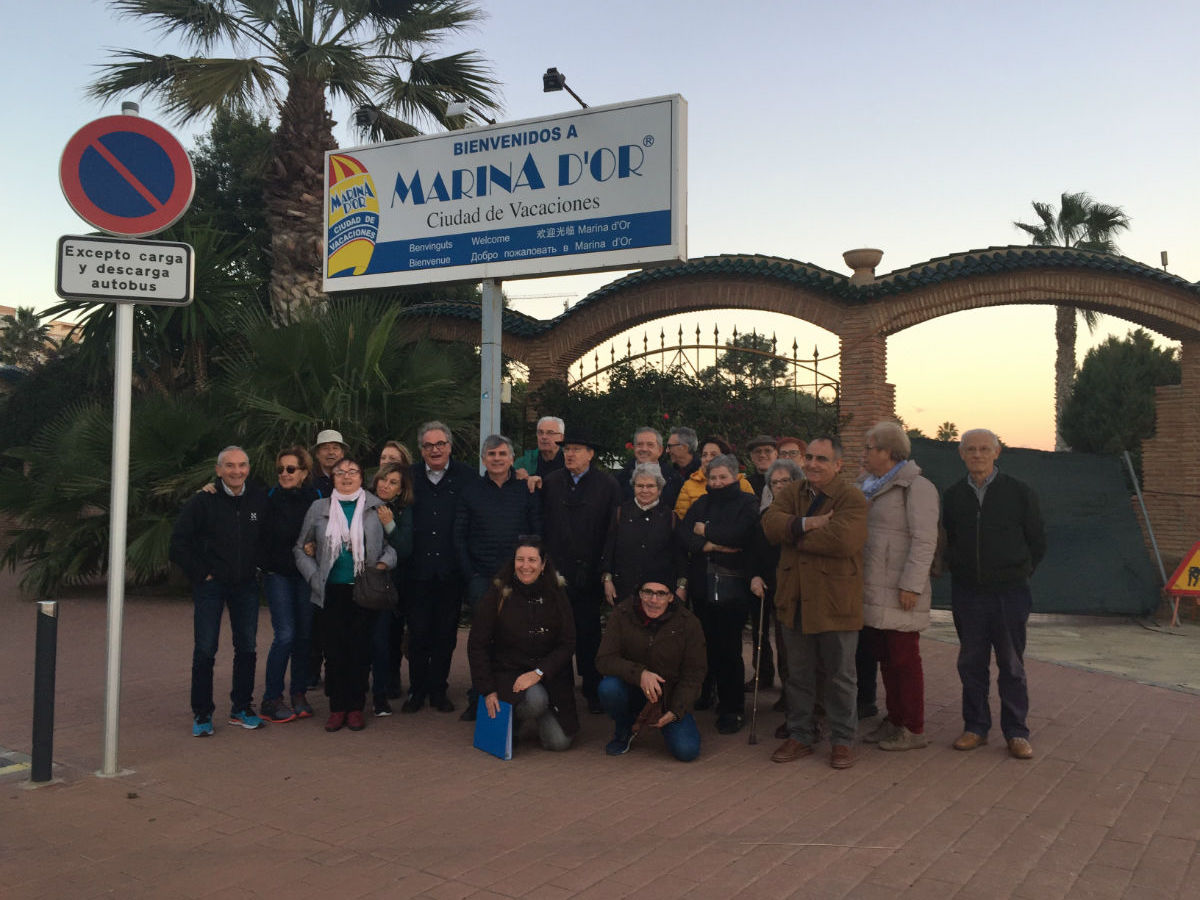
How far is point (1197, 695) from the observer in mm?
7094

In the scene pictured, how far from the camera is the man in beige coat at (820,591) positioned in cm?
533

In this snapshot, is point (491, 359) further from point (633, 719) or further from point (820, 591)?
point (820, 591)

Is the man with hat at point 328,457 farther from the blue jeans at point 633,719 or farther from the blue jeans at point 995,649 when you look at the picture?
the blue jeans at point 995,649

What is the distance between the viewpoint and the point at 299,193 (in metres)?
14.7

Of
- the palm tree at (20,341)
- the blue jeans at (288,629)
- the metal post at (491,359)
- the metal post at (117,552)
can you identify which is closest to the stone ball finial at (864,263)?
the metal post at (491,359)

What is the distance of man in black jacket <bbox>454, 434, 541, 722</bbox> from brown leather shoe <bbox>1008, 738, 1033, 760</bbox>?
300 centimetres

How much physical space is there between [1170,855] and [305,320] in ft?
30.6

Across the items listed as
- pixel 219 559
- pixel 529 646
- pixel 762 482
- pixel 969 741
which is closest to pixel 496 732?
pixel 529 646

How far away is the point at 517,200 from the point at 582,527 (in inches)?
181

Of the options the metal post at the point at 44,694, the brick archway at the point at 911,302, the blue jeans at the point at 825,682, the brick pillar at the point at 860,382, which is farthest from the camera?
the brick archway at the point at 911,302

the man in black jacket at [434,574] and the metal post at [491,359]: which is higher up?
the metal post at [491,359]

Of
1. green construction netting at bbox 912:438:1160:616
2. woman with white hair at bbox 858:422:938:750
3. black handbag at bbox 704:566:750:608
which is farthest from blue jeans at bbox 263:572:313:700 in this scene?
green construction netting at bbox 912:438:1160:616

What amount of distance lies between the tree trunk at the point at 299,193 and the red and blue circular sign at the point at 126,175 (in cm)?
947

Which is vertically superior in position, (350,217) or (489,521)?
(350,217)
